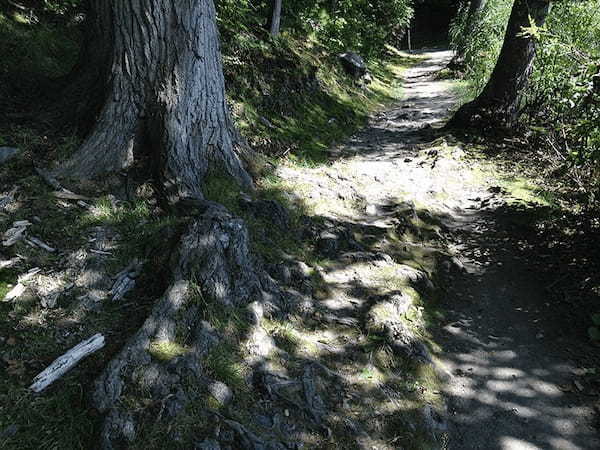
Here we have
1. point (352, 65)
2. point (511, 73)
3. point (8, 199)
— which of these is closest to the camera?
point (8, 199)

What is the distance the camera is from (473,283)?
198 inches

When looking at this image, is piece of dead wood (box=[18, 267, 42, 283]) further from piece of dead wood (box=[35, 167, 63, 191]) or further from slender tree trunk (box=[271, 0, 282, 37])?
slender tree trunk (box=[271, 0, 282, 37])

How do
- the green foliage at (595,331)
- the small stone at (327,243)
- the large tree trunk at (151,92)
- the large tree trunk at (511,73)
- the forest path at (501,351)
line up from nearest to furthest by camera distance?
the forest path at (501,351), the green foliage at (595,331), the large tree trunk at (151,92), the small stone at (327,243), the large tree trunk at (511,73)

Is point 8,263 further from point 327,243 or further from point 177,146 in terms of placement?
point 327,243

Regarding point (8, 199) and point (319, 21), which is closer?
point (8, 199)

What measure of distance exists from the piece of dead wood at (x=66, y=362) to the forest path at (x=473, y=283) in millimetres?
2171

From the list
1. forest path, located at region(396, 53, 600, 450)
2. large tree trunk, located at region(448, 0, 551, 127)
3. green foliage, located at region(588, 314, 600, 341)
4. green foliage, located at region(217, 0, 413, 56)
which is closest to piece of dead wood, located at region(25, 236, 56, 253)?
forest path, located at region(396, 53, 600, 450)

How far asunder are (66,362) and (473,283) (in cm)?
422

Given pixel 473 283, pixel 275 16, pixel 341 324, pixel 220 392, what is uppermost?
pixel 275 16

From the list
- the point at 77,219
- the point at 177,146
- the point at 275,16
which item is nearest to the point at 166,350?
the point at 77,219

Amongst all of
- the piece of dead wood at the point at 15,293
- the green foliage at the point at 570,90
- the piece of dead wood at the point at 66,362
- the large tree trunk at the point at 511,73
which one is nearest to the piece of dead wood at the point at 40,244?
the piece of dead wood at the point at 15,293

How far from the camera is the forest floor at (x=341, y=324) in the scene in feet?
9.20

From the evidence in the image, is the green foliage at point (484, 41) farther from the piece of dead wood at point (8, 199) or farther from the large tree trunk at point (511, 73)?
the piece of dead wood at point (8, 199)

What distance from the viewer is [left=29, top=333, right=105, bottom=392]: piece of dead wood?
103 inches
